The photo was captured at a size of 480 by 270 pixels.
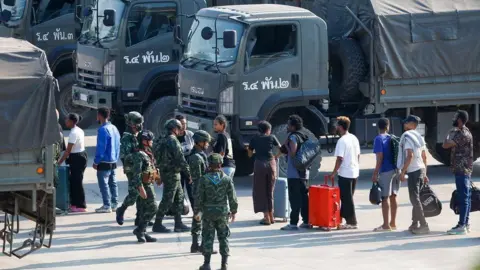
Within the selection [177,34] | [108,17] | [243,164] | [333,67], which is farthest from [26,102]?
[108,17]

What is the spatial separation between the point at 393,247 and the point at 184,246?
2482 millimetres

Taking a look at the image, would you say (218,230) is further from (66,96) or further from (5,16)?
(5,16)

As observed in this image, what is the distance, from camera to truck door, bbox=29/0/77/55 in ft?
79.2

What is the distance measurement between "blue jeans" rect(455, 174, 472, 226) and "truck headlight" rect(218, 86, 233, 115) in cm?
492

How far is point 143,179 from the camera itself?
44.8ft

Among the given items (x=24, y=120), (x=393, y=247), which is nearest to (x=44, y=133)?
(x=24, y=120)

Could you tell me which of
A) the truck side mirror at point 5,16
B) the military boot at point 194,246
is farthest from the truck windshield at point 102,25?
the military boot at point 194,246

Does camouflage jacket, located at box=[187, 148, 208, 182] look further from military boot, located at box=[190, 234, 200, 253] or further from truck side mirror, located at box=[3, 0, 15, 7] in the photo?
truck side mirror, located at box=[3, 0, 15, 7]

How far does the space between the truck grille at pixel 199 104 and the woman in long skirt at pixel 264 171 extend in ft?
10.2

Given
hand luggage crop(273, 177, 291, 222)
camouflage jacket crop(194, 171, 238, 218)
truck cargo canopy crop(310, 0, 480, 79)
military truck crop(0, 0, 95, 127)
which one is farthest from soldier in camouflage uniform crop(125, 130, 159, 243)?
military truck crop(0, 0, 95, 127)

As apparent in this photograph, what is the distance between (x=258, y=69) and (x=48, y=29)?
7516 millimetres

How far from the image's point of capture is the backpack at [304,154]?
48.5 feet

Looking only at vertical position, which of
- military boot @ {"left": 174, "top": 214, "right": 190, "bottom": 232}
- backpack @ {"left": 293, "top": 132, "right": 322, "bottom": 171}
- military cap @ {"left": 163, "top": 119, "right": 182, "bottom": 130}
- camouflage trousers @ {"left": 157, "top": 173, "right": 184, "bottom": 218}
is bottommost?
military boot @ {"left": 174, "top": 214, "right": 190, "bottom": 232}

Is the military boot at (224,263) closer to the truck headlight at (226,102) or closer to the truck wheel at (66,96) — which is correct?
the truck headlight at (226,102)
